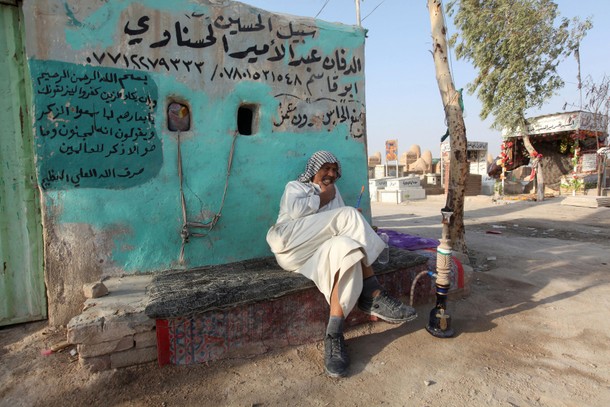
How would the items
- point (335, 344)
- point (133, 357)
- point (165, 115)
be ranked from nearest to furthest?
1. point (133, 357)
2. point (335, 344)
3. point (165, 115)

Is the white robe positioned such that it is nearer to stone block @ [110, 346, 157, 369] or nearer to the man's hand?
the man's hand

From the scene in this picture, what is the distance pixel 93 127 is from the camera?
279 centimetres

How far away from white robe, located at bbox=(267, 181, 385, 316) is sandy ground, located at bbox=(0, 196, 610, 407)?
1.72ft

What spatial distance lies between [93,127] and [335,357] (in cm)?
263

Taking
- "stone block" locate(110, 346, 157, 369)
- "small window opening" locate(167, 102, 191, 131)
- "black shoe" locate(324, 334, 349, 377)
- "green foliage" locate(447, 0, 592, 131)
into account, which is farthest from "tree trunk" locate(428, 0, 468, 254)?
"green foliage" locate(447, 0, 592, 131)

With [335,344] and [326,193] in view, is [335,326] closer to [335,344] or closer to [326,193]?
[335,344]

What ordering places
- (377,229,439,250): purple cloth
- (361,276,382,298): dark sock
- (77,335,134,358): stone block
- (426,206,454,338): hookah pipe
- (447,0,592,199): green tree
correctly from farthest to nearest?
(447,0,592,199): green tree < (377,229,439,250): purple cloth < (426,206,454,338): hookah pipe < (361,276,382,298): dark sock < (77,335,134,358): stone block

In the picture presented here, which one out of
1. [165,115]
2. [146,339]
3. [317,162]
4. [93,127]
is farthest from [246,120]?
[146,339]

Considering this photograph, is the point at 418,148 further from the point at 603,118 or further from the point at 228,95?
the point at 228,95

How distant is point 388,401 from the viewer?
2.00 metres

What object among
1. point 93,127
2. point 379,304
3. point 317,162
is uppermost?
point 93,127

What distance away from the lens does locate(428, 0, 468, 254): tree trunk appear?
172 inches

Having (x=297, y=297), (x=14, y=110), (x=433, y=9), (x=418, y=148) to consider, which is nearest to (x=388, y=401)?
(x=297, y=297)

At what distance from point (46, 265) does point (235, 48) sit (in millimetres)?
2493
